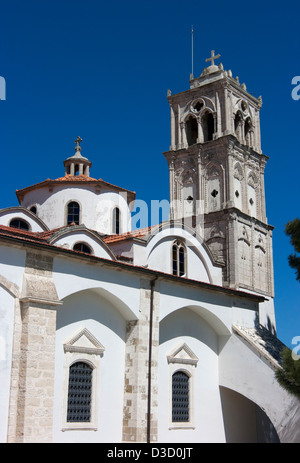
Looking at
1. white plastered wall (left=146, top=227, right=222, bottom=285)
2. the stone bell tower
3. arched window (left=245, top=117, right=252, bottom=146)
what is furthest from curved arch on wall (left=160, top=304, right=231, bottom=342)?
arched window (left=245, top=117, right=252, bottom=146)

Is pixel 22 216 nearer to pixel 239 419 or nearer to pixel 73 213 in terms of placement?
pixel 73 213

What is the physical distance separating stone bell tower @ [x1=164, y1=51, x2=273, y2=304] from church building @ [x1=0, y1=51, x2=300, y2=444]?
148 mm

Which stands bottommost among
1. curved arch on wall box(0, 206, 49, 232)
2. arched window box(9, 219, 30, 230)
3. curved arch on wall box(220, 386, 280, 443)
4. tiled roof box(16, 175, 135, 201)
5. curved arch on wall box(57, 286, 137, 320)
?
curved arch on wall box(220, 386, 280, 443)

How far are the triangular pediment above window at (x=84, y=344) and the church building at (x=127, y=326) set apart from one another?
1.5 inches

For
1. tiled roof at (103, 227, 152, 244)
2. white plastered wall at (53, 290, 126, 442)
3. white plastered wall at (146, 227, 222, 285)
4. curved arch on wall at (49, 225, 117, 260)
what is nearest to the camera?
white plastered wall at (53, 290, 126, 442)

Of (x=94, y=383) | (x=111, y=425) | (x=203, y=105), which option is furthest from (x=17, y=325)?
(x=203, y=105)

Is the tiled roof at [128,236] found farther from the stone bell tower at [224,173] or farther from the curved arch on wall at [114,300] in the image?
the stone bell tower at [224,173]

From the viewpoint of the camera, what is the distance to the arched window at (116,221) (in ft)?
82.8

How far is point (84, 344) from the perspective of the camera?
16.2 metres

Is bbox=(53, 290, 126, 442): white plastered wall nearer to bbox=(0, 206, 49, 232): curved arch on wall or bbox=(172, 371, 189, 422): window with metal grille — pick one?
bbox=(172, 371, 189, 422): window with metal grille

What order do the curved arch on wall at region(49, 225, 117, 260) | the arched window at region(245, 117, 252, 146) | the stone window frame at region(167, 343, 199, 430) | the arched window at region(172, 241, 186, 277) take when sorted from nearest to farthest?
the curved arch on wall at region(49, 225, 117, 260)
the stone window frame at region(167, 343, 199, 430)
the arched window at region(172, 241, 186, 277)
the arched window at region(245, 117, 252, 146)

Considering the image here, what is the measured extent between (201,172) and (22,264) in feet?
57.0

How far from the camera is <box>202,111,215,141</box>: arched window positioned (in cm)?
3138

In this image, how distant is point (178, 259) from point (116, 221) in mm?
4977
